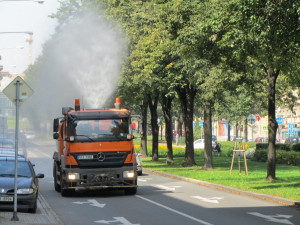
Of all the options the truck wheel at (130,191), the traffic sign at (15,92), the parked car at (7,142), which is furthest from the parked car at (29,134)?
the traffic sign at (15,92)

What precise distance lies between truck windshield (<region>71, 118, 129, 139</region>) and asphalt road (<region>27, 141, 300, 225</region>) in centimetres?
205

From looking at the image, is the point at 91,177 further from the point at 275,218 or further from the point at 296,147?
Result: the point at 296,147

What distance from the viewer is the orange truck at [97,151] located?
21.0 metres

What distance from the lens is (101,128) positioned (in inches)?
836

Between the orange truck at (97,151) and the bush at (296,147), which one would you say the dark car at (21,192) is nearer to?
the orange truck at (97,151)

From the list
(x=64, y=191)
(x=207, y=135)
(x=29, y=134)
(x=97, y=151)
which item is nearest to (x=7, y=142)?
(x=29, y=134)

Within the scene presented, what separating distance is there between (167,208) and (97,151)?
412 centimetres

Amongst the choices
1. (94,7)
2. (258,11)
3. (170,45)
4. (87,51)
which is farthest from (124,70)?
(258,11)

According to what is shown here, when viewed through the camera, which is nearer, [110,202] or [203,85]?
[110,202]

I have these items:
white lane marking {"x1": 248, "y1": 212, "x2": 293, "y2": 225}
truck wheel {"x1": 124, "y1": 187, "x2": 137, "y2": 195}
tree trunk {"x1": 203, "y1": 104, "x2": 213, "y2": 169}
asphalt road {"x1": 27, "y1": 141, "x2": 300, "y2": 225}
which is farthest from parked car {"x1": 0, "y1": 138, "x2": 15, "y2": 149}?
white lane marking {"x1": 248, "y1": 212, "x2": 293, "y2": 225}

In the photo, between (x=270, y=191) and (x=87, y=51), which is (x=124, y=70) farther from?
(x=270, y=191)

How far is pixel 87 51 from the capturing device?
120ft

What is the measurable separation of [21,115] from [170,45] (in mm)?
22063

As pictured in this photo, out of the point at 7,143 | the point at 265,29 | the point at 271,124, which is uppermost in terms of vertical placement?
the point at 265,29
